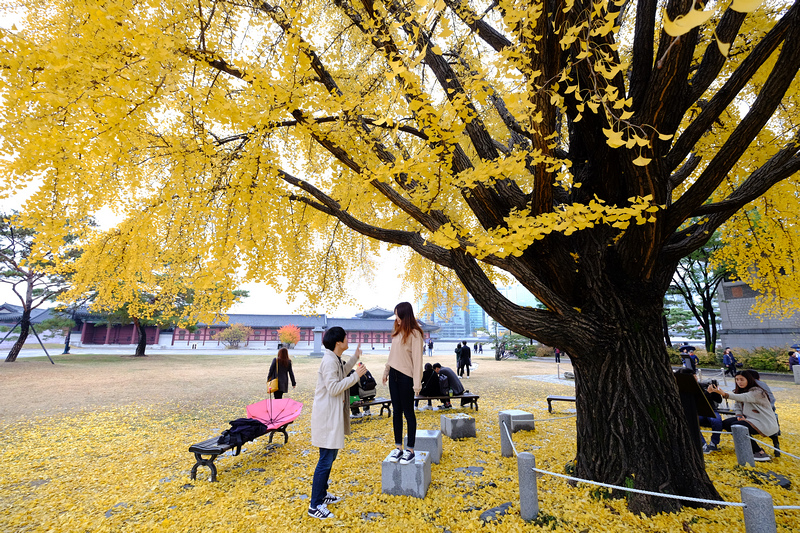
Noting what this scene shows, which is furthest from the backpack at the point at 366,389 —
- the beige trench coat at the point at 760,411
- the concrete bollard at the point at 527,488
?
the beige trench coat at the point at 760,411

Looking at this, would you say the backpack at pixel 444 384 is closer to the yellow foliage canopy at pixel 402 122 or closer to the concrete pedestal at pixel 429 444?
the concrete pedestal at pixel 429 444

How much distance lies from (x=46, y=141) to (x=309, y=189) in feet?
7.93

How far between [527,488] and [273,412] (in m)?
3.70

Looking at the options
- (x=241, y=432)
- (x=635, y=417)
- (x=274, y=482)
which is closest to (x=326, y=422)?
(x=274, y=482)

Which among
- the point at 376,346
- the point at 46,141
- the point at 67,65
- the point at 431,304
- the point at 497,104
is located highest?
the point at 497,104

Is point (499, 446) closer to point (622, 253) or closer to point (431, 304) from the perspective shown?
point (622, 253)

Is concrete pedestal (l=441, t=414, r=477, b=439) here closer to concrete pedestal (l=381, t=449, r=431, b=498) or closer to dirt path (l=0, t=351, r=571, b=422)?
concrete pedestal (l=381, t=449, r=431, b=498)

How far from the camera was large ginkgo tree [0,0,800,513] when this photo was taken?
2777mm

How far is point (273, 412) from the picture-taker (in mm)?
5160

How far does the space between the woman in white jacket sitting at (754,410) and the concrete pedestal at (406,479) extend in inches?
169

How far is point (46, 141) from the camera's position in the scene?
2.96m

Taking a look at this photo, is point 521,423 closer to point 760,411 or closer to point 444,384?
point 444,384

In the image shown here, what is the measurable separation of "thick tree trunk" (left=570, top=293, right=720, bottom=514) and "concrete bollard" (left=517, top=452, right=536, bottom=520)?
2.87ft

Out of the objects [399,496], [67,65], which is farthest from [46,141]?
[399,496]
